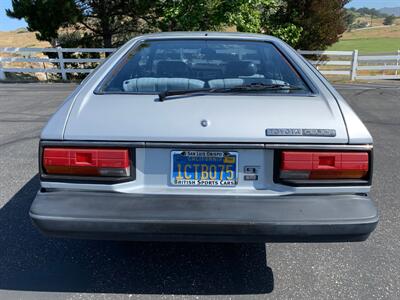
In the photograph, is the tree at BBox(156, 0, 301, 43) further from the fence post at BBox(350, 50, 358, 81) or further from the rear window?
the rear window

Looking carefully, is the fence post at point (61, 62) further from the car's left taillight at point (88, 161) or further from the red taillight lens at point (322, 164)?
the red taillight lens at point (322, 164)

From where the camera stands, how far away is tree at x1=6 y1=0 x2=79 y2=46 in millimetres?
13297

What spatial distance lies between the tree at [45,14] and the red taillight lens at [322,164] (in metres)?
13.4

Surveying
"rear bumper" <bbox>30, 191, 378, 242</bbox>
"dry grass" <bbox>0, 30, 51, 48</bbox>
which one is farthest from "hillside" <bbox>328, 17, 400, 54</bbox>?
"dry grass" <bbox>0, 30, 51, 48</bbox>

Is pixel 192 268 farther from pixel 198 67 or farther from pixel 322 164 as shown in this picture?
pixel 198 67

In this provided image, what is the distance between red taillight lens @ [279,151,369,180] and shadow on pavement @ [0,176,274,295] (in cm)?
86

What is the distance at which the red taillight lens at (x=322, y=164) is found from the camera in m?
2.08

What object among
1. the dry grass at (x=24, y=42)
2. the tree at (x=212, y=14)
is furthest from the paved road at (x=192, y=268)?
the dry grass at (x=24, y=42)

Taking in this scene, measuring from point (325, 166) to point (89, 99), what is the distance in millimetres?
1426

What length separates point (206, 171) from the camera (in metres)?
2.12

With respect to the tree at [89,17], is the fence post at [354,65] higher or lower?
lower

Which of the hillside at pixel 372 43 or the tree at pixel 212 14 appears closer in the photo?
the tree at pixel 212 14

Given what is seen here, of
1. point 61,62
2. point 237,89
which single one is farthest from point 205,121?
point 61,62

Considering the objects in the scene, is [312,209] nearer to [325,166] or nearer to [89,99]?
[325,166]
